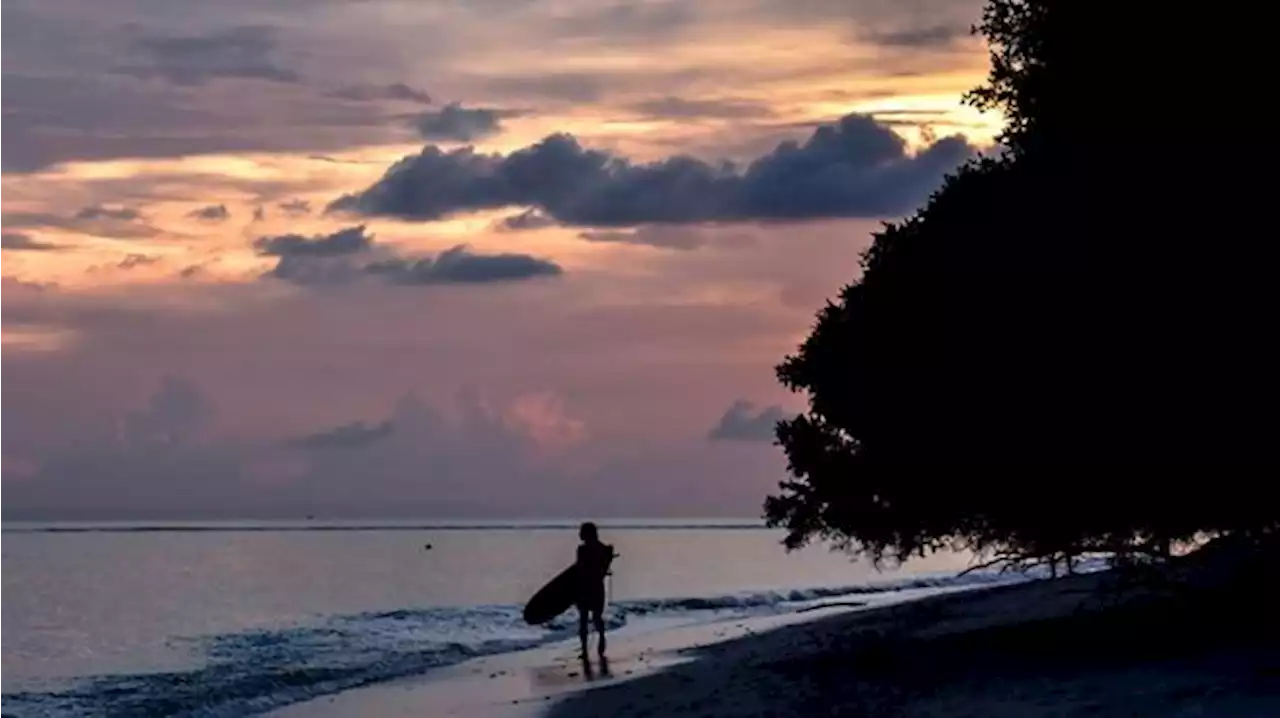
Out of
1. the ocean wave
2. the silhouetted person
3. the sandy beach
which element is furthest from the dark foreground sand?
the ocean wave

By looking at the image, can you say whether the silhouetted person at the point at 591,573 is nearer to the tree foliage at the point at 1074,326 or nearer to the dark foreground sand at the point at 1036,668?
the dark foreground sand at the point at 1036,668

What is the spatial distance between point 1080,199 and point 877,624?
50.9ft

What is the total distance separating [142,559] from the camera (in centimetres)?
13312

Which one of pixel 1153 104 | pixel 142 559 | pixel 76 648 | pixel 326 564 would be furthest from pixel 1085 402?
pixel 142 559

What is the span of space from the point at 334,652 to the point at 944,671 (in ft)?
79.4

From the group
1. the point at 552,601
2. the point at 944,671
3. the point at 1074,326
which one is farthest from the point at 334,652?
the point at 1074,326

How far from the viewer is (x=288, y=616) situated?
202 ft

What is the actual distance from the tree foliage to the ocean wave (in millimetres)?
13926

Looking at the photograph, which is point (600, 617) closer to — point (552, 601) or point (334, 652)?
point (552, 601)

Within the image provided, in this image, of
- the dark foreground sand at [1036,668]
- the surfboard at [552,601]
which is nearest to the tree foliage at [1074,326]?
the dark foreground sand at [1036,668]

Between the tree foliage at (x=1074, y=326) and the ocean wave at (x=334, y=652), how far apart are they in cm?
1393

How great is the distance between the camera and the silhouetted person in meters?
33.9

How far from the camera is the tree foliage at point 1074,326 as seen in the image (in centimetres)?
2053

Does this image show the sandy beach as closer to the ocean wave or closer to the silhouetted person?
the silhouetted person
